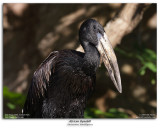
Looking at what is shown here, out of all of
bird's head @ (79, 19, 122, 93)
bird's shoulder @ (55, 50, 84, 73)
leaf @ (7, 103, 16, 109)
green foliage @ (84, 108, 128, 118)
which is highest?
bird's head @ (79, 19, 122, 93)

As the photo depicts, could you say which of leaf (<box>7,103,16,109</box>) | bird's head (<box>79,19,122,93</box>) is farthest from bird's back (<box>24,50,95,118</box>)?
leaf (<box>7,103,16,109</box>)

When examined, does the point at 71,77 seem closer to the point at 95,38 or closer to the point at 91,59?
the point at 91,59

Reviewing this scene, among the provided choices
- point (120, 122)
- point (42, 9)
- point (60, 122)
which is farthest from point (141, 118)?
point (42, 9)

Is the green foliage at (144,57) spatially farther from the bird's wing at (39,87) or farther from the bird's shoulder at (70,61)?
the bird's wing at (39,87)

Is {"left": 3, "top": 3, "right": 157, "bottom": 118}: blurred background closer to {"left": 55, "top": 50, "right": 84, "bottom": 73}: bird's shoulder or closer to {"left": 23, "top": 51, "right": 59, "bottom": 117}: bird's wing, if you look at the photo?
{"left": 23, "top": 51, "right": 59, "bottom": 117}: bird's wing

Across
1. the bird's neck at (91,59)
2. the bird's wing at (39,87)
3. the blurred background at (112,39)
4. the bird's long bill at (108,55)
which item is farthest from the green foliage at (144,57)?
the bird's wing at (39,87)

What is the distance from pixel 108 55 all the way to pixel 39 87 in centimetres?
92

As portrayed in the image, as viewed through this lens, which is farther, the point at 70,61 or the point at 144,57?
the point at 144,57

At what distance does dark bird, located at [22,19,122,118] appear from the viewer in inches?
145

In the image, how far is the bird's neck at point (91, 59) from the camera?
3627mm

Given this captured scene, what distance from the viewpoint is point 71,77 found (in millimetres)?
3730

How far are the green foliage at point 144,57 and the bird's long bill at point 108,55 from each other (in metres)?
0.89

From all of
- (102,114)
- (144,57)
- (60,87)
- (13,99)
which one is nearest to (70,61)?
(60,87)

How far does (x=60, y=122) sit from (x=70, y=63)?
2.74 feet
